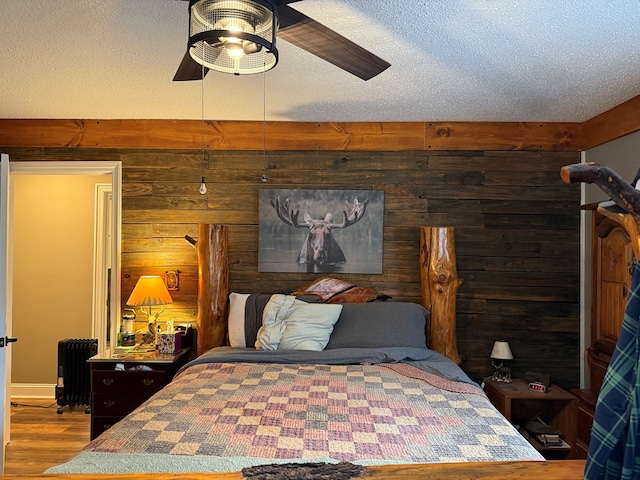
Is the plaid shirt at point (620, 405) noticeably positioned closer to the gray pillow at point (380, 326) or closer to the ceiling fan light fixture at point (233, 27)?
the ceiling fan light fixture at point (233, 27)

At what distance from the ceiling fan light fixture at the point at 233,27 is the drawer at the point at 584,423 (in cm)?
281

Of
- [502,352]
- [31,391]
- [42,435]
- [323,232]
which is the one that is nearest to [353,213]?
[323,232]

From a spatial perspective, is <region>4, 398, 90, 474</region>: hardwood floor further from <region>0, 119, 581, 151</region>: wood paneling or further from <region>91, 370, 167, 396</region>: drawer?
<region>0, 119, 581, 151</region>: wood paneling

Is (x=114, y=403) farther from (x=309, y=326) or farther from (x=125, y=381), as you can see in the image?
(x=309, y=326)

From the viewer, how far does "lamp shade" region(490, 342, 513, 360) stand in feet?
12.4

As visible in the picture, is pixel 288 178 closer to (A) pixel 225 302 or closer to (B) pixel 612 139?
(A) pixel 225 302

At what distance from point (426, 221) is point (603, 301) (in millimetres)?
1277

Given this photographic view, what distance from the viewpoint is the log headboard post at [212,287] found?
382cm

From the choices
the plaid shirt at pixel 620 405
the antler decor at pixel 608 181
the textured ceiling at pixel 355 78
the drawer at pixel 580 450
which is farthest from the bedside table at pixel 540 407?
the antler decor at pixel 608 181

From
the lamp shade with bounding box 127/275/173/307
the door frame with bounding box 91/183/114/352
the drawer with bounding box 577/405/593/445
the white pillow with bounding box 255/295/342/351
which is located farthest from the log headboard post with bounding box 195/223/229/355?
the drawer with bounding box 577/405/593/445

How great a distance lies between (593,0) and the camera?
202cm

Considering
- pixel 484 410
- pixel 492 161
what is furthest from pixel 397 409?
pixel 492 161

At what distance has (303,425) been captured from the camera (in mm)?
2088

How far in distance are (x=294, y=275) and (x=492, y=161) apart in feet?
5.49
